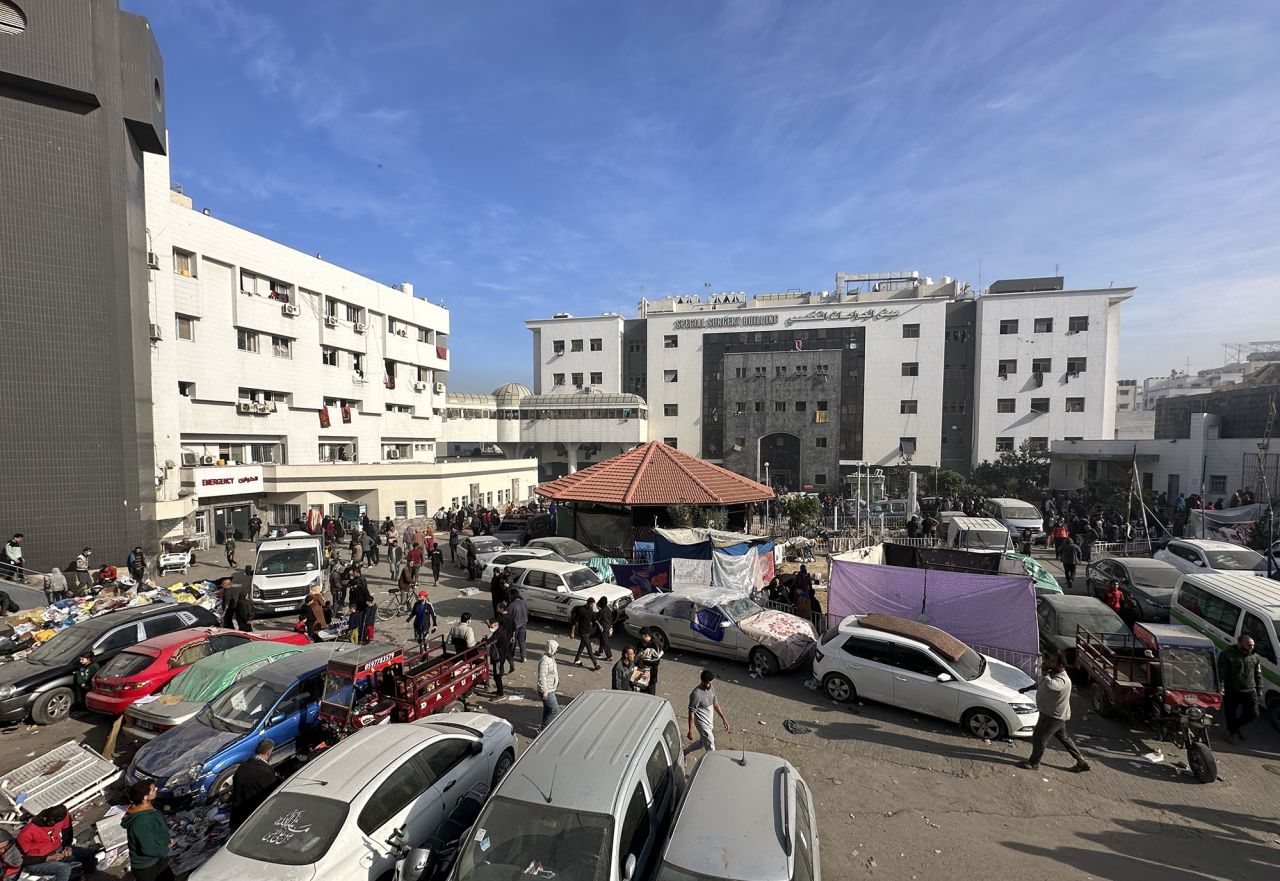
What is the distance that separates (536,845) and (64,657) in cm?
1037

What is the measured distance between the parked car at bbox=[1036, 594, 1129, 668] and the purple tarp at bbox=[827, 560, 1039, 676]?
142 cm

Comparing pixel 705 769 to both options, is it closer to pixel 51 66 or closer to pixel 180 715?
pixel 180 715

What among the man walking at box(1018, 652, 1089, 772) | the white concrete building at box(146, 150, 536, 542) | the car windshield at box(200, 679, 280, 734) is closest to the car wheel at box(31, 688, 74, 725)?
the car windshield at box(200, 679, 280, 734)

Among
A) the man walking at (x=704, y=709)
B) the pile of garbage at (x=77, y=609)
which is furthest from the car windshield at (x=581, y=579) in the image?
the pile of garbage at (x=77, y=609)

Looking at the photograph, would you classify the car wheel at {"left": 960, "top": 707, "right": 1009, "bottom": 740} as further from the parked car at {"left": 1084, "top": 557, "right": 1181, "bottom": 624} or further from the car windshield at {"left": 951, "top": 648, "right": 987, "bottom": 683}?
the parked car at {"left": 1084, "top": 557, "right": 1181, "bottom": 624}

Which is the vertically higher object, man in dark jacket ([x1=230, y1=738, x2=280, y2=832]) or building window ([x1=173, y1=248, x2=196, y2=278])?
building window ([x1=173, y1=248, x2=196, y2=278])

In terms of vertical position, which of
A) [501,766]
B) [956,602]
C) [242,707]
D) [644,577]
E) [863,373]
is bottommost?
[644,577]

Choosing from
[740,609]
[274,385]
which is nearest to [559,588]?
[740,609]

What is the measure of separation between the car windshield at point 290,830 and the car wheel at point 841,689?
7705 millimetres

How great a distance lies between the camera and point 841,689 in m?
10.0

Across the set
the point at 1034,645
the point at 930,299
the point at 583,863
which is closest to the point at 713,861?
the point at 583,863

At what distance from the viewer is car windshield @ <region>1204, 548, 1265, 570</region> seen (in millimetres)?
15312

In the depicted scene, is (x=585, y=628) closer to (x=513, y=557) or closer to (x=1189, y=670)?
(x=513, y=557)

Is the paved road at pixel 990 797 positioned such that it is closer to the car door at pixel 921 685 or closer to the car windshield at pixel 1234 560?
the car door at pixel 921 685
